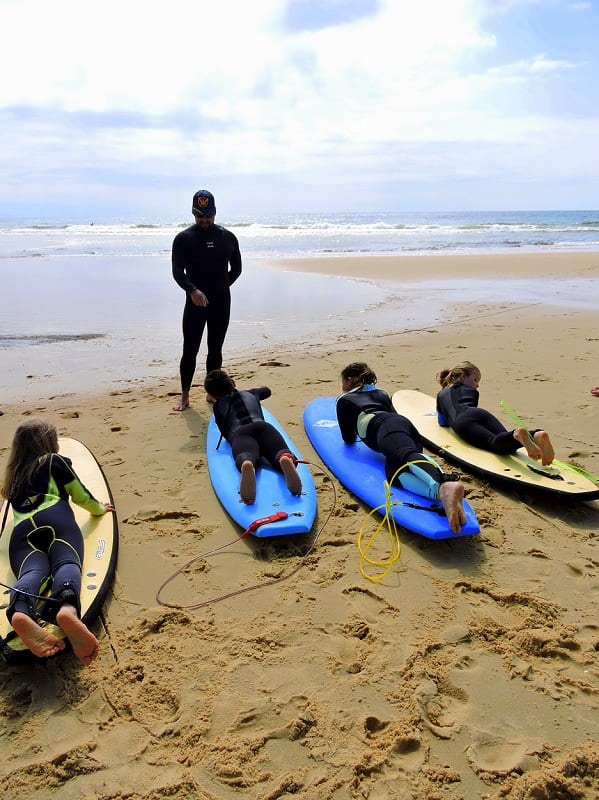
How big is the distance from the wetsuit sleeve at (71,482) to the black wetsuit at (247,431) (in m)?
1.08

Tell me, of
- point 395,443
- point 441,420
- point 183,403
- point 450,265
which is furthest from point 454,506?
point 450,265

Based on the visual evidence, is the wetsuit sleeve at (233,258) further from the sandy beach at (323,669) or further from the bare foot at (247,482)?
the bare foot at (247,482)

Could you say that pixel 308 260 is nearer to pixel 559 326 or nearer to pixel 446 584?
pixel 559 326

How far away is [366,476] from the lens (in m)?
4.46

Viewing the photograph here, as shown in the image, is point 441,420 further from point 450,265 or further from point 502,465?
point 450,265

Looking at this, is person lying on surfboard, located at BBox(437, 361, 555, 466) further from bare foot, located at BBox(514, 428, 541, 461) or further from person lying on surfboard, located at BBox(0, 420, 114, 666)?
person lying on surfboard, located at BBox(0, 420, 114, 666)

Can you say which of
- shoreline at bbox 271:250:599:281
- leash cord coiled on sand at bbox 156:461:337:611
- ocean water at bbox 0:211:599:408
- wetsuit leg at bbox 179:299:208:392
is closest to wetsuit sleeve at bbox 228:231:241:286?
wetsuit leg at bbox 179:299:208:392

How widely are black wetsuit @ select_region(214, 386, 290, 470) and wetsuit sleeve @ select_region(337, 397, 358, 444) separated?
1.96 feet

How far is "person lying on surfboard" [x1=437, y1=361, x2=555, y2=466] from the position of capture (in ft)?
14.6

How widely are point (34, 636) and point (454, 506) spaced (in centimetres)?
237

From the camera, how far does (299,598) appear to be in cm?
320

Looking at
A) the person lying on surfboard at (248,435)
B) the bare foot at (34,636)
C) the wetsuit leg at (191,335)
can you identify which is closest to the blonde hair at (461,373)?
the person lying on surfboard at (248,435)

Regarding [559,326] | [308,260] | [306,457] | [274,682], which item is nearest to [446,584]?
[274,682]

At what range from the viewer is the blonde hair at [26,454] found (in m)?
3.41
